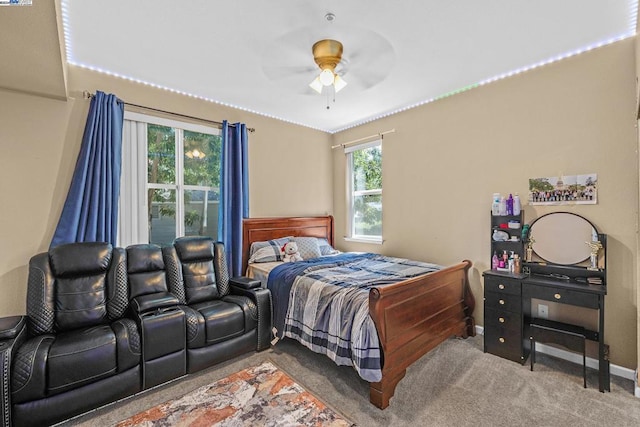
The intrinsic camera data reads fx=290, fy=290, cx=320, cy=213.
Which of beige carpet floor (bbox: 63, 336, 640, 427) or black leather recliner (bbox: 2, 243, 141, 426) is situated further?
beige carpet floor (bbox: 63, 336, 640, 427)

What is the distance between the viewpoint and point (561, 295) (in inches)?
93.1

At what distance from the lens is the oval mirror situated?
8.16 feet

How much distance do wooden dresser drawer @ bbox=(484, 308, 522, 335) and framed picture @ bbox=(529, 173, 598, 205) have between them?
1.08 meters

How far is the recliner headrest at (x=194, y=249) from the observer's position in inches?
115

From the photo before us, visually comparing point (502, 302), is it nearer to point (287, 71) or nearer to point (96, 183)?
point (287, 71)

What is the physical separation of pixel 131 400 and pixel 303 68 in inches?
120

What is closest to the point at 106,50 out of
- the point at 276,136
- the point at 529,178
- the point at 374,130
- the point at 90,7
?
the point at 90,7

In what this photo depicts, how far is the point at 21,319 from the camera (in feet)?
6.52

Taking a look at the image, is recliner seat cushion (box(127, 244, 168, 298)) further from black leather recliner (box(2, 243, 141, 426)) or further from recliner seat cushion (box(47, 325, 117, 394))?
recliner seat cushion (box(47, 325, 117, 394))

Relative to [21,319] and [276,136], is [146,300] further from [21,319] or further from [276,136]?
[276,136]

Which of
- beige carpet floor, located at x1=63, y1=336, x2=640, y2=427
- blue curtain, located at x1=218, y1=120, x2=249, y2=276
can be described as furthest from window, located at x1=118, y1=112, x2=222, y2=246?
beige carpet floor, located at x1=63, y1=336, x2=640, y2=427

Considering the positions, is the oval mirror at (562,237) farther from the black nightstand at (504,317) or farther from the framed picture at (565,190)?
the black nightstand at (504,317)

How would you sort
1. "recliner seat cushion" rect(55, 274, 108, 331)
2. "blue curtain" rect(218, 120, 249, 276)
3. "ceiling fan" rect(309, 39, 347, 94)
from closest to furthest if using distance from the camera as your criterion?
"recliner seat cushion" rect(55, 274, 108, 331), "ceiling fan" rect(309, 39, 347, 94), "blue curtain" rect(218, 120, 249, 276)

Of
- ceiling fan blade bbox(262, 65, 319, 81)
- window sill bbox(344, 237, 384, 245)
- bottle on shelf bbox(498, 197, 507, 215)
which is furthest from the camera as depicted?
window sill bbox(344, 237, 384, 245)
